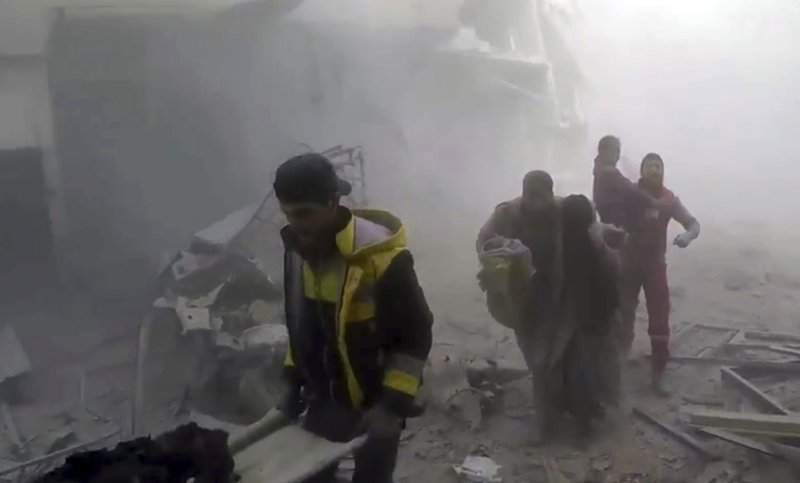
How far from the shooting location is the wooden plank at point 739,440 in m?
5.14

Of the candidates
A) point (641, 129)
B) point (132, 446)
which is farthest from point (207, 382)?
point (641, 129)

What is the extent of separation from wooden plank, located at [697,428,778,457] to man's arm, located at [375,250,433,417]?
10.4ft

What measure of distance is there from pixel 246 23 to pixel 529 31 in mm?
6157

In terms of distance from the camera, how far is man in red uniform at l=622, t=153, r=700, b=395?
610cm

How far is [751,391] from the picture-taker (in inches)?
227

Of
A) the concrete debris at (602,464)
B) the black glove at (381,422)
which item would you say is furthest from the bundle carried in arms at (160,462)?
the concrete debris at (602,464)

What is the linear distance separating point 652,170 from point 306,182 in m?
4.03

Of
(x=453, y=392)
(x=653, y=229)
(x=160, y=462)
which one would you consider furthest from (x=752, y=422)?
(x=160, y=462)

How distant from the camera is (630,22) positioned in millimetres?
21672

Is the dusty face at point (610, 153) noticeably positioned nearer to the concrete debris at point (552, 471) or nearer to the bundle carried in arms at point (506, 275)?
the bundle carried in arms at point (506, 275)

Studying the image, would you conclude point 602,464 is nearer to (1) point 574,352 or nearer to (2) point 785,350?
(1) point 574,352

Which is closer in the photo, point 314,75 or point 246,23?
point 246,23

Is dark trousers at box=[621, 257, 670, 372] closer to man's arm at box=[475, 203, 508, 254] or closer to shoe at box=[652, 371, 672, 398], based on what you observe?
shoe at box=[652, 371, 672, 398]

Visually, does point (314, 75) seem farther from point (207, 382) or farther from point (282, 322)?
point (207, 382)
